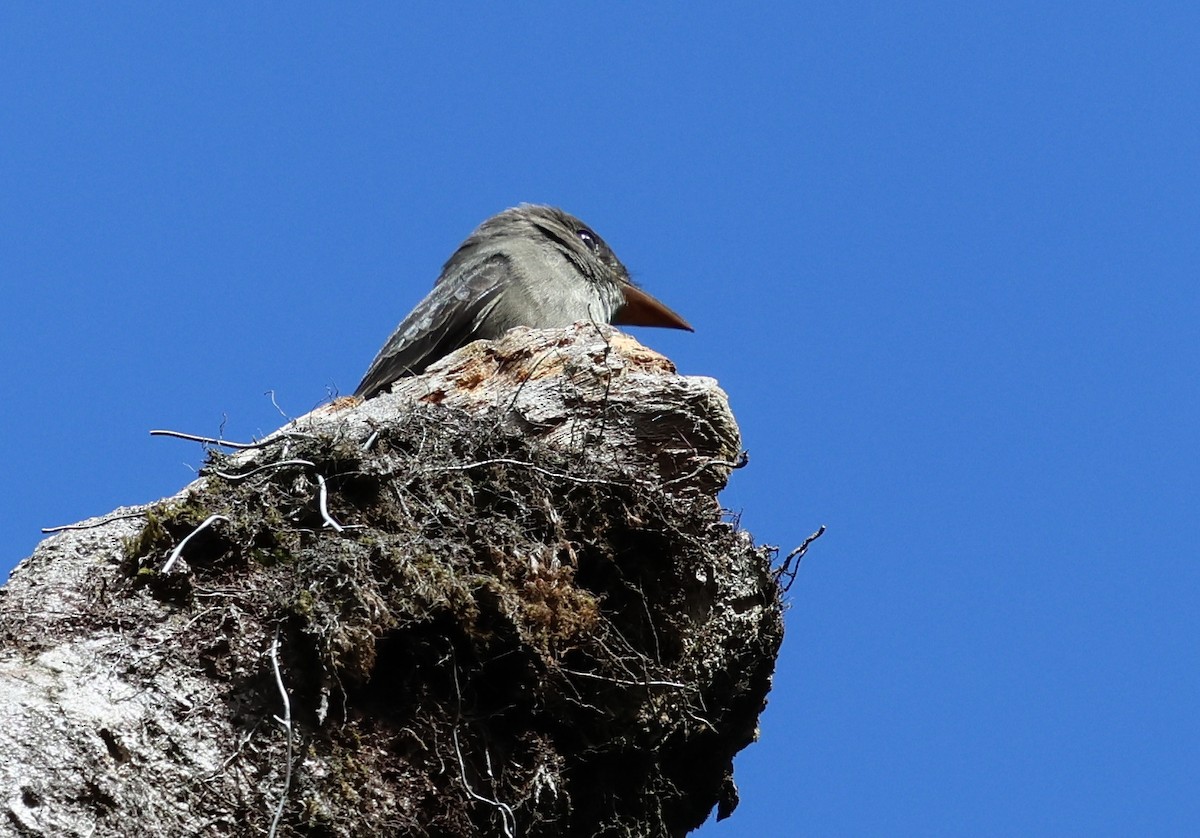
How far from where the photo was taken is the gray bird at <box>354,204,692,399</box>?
28.5 ft

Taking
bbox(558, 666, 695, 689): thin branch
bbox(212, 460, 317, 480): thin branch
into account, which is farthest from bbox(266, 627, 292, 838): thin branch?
bbox(558, 666, 695, 689): thin branch

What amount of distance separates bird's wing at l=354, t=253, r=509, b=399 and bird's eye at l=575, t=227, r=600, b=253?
1383mm

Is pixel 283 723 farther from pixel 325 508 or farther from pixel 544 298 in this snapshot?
pixel 544 298

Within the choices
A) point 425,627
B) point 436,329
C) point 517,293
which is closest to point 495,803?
point 425,627

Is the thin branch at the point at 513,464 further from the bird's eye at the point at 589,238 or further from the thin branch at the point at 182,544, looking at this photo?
the bird's eye at the point at 589,238

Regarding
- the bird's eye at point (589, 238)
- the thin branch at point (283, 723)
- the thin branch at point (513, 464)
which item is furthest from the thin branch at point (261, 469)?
the bird's eye at point (589, 238)

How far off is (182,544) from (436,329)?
157 inches

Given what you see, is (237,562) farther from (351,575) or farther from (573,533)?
(573,533)

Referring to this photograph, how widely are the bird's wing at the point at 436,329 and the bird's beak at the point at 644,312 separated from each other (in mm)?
1305

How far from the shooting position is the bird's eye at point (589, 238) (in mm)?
10281

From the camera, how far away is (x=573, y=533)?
5.78 metres

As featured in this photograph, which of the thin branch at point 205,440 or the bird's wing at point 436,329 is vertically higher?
the bird's wing at point 436,329

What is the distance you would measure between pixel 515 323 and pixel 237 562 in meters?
3.89

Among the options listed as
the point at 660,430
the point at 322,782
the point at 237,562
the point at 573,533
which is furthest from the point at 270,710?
the point at 660,430
